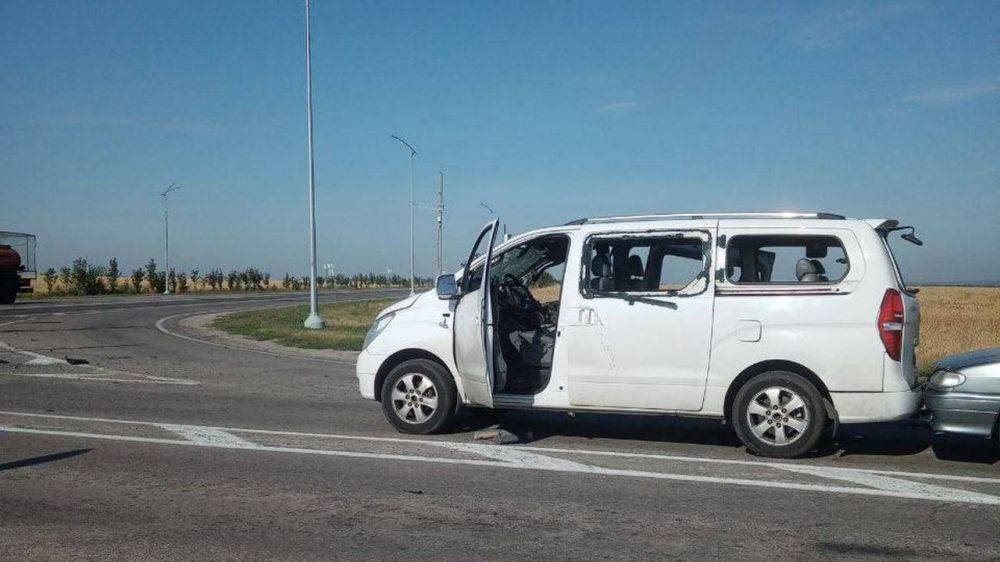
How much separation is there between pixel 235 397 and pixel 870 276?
24.9 ft

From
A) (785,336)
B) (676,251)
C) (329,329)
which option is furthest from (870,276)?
(329,329)

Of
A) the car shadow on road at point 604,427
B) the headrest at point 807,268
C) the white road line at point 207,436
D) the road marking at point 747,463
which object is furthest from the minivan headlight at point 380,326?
the headrest at point 807,268

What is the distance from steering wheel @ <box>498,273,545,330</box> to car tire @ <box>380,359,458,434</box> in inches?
37.8

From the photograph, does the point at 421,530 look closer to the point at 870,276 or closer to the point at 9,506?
the point at 9,506

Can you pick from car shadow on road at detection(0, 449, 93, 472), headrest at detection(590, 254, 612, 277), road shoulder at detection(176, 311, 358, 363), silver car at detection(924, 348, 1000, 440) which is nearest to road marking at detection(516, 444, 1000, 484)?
silver car at detection(924, 348, 1000, 440)

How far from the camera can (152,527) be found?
525cm

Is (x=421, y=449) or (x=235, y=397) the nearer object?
(x=421, y=449)

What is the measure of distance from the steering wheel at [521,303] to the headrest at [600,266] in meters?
1.09

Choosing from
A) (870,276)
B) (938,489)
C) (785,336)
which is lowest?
(938,489)

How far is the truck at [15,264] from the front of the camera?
37250 millimetres

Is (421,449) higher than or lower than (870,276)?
lower

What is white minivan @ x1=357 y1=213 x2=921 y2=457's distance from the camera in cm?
694

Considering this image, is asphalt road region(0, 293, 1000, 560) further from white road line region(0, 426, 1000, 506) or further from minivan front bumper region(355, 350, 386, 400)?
minivan front bumper region(355, 350, 386, 400)


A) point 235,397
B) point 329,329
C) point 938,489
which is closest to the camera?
point 938,489
